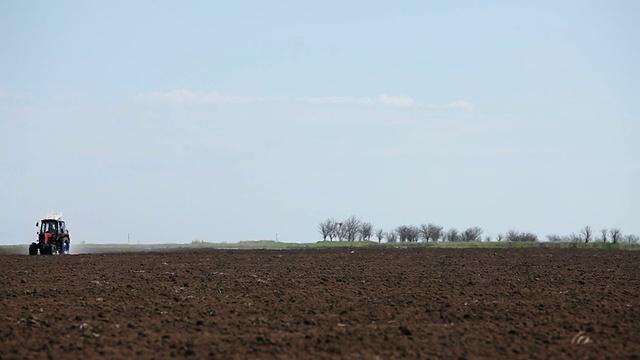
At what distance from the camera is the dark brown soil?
13.5 metres

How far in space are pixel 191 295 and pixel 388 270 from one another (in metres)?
12.5

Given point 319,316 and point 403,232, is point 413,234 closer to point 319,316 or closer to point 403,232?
point 403,232

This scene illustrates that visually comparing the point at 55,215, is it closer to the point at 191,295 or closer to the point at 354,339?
the point at 191,295

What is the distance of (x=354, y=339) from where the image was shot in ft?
47.4

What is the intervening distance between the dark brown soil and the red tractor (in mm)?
23431

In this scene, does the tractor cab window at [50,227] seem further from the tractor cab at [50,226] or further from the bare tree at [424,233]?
the bare tree at [424,233]

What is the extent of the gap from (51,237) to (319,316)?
3946cm

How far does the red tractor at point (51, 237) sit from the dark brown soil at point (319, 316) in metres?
23.4

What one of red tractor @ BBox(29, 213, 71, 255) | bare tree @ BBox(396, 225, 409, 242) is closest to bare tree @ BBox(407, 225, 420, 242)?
bare tree @ BBox(396, 225, 409, 242)

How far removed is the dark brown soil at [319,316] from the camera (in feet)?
44.3

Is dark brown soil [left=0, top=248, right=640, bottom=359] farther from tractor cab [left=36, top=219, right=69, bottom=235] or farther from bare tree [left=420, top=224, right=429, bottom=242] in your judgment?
bare tree [left=420, top=224, right=429, bottom=242]

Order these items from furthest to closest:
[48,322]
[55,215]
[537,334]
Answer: [55,215] < [48,322] < [537,334]

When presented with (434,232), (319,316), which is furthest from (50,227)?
(434,232)

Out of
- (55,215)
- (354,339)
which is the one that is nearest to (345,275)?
(354,339)
